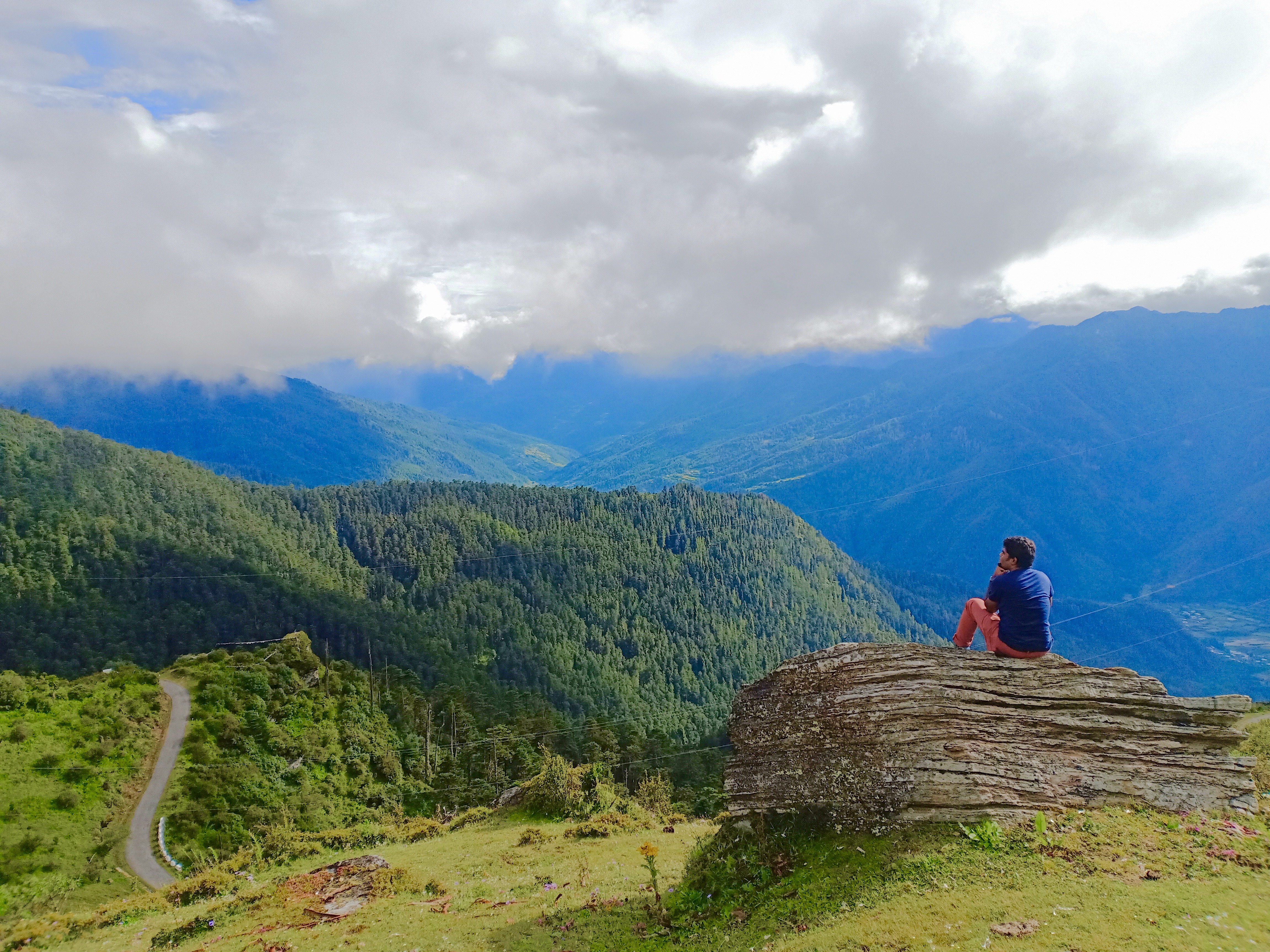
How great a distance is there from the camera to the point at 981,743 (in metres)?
14.8

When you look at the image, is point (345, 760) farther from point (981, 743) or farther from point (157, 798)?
point (981, 743)

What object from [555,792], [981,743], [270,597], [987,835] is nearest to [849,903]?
[987,835]

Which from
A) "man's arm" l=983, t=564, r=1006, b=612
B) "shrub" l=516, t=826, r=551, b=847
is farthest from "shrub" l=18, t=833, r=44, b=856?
"man's arm" l=983, t=564, r=1006, b=612

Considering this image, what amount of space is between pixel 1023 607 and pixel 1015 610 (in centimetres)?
22

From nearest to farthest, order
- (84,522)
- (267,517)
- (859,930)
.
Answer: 1. (859,930)
2. (84,522)
3. (267,517)

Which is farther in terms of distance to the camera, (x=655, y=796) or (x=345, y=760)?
(x=345, y=760)

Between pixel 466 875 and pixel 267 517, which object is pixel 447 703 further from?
pixel 267 517

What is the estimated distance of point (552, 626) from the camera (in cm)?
18038

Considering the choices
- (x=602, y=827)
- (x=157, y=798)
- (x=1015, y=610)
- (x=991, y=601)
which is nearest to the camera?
(x=1015, y=610)

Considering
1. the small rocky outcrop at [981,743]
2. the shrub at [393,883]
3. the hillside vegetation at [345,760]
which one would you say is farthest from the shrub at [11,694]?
the small rocky outcrop at [981,743]

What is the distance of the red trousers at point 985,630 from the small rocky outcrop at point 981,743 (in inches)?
8.5

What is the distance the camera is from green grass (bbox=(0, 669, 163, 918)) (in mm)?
44594

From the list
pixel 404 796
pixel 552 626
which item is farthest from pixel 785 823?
pixel 552 626

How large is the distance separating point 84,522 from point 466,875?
17265cm
